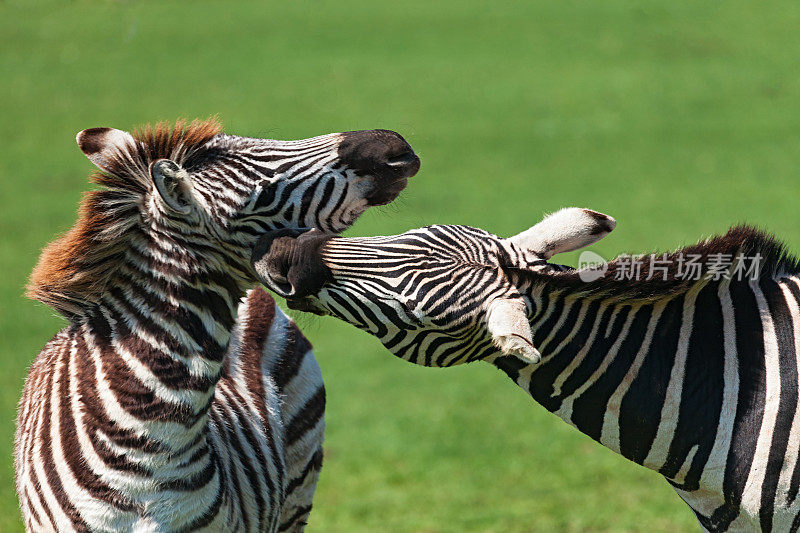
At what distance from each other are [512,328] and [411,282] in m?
0.49

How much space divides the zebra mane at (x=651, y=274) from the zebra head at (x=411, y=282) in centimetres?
10

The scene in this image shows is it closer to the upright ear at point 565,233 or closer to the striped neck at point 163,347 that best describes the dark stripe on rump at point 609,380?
the upright ear at point 565,233

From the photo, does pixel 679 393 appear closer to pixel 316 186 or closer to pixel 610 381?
pixel 610 381

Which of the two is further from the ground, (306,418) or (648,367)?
(648,367)

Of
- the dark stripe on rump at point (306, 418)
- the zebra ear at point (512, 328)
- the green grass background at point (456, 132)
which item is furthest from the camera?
the green grass background at point (456, 132)

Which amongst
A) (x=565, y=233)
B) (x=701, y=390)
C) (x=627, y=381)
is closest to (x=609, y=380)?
(x=627, y=381)

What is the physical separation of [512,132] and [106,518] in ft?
61.9

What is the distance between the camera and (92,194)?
400 centimetres

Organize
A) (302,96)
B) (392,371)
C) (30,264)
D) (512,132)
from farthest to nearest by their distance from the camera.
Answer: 1. (302,96)
2. (512,132)
3. (30,264)
4. (392,371)

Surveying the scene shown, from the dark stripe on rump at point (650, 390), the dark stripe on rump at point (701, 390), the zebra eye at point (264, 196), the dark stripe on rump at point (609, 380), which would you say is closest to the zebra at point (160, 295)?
the zebra eye at point (264, 196)

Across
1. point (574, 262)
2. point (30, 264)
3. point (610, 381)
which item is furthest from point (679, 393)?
point (30, 264)

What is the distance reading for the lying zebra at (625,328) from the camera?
12.3 feet

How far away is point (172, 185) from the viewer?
149 inches

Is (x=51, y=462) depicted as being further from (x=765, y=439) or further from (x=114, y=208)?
(x=765, y=439)
